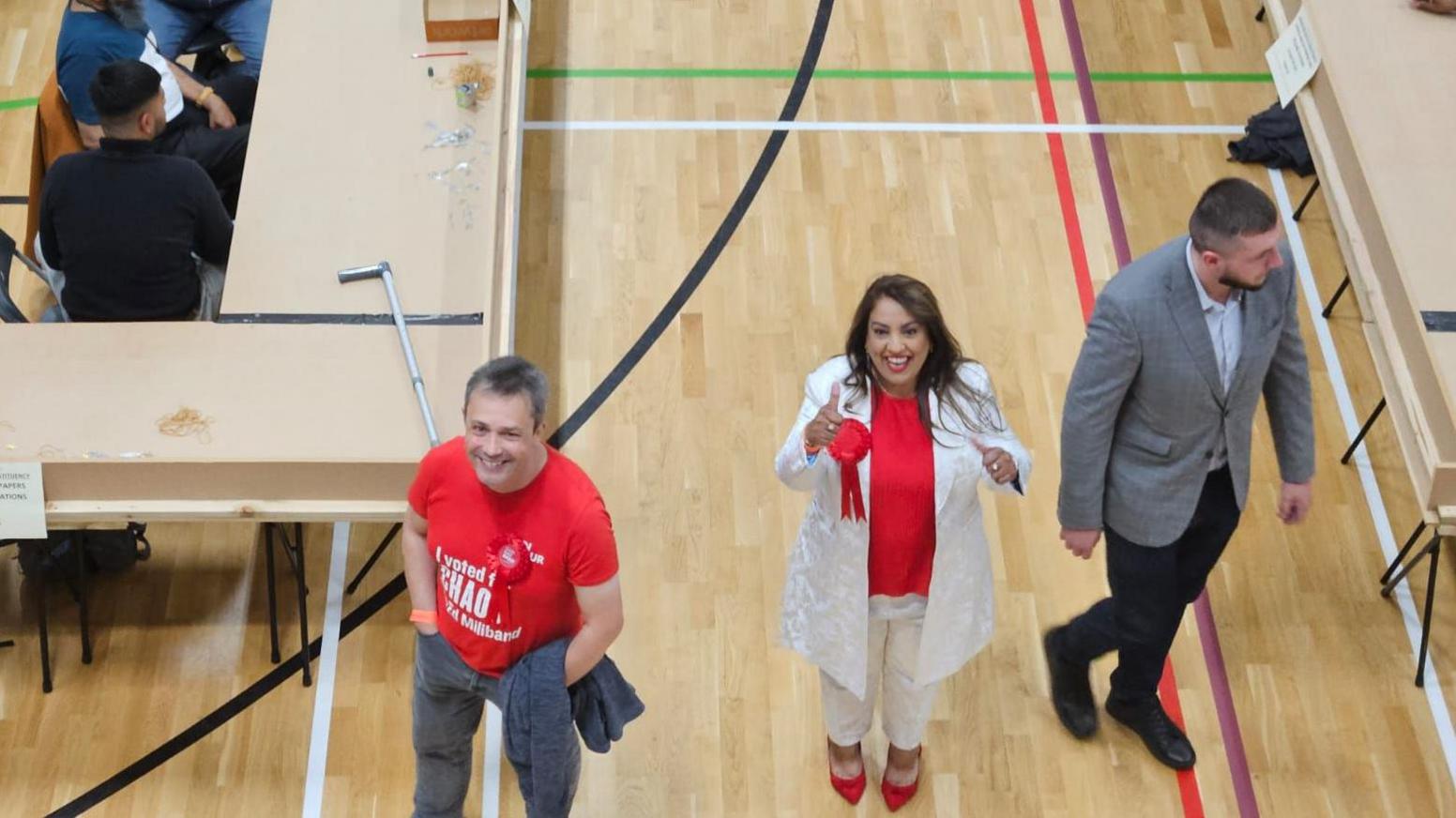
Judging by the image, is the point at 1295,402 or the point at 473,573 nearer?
the point at 473,573

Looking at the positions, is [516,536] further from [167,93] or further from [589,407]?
[167,93]

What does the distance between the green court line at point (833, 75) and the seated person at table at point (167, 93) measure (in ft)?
4.74

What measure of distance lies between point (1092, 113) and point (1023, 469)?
3152 mm

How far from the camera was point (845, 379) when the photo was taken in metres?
3.69

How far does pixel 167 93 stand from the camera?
5371mm

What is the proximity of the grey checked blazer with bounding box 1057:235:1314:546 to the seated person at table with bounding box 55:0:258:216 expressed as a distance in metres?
2.84

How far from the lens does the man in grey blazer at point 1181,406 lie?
3574 mm

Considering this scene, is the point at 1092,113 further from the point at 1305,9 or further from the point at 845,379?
the point at 845,379

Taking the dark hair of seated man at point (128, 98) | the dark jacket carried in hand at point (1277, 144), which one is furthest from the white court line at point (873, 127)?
the dark hair of seated man at point (128, 98)

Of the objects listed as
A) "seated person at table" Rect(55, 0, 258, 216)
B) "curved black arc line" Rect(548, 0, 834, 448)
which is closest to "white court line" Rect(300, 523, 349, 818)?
"curved black arc line" Rect(548, 0, 834, 448)

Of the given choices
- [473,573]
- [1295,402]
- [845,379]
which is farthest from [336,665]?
[1295,402]

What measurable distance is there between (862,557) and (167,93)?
2982mm

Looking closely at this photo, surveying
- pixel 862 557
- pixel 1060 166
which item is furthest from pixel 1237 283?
pixel 1060 166

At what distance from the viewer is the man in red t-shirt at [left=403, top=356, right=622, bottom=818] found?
132 inches
